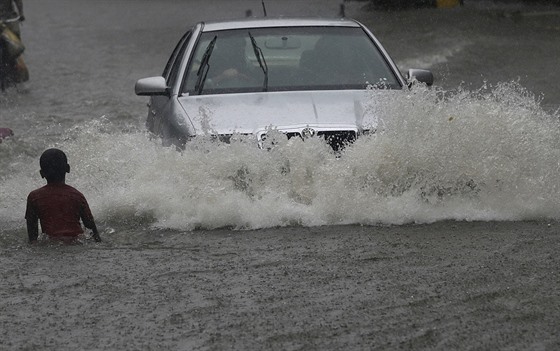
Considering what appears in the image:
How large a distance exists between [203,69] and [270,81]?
0.57 m

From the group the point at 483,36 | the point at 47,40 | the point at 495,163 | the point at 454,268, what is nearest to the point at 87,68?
the point at 47,40

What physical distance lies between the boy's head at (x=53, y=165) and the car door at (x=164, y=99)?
1.45 meters

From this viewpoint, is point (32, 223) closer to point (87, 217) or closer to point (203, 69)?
point (87, 217)

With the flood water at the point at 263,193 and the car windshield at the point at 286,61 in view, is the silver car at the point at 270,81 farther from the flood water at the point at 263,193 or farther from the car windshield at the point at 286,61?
the flood water at the point at 263,193

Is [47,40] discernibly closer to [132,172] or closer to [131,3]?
[131,3]

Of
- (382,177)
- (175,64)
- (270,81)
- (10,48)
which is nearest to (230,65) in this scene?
(270,81)

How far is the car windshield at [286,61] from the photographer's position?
394 inches

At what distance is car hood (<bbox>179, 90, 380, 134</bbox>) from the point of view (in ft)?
29.0

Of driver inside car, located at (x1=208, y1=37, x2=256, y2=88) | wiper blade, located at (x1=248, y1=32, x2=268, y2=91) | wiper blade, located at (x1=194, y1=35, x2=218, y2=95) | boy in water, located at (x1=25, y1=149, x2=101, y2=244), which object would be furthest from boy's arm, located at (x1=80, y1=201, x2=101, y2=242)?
wiper blade, located at (x1=248, y1=32, x2=268, y2=91)

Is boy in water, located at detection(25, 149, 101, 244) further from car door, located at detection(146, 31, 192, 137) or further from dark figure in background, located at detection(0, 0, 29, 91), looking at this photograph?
dark figure in background, located at detection(0, 0, 29, 91)

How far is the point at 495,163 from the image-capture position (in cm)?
873

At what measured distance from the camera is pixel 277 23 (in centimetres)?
1073

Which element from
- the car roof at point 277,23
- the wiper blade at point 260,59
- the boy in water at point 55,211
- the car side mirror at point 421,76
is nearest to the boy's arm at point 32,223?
the boy in water at point 55,211

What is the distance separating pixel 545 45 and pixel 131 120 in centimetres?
895
